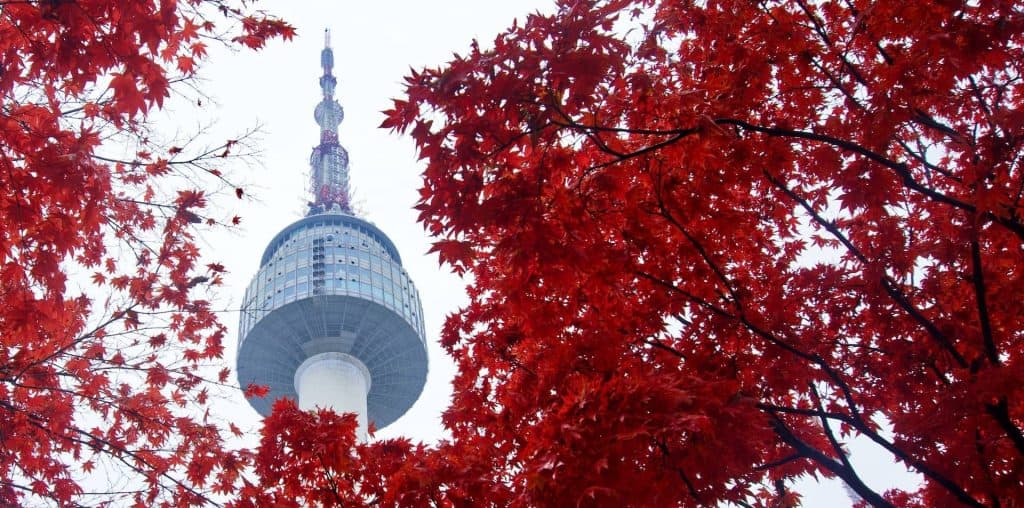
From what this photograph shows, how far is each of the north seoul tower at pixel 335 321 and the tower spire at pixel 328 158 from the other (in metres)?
0.25

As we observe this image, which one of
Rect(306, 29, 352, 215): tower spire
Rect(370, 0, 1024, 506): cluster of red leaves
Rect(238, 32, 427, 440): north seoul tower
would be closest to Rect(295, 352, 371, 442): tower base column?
Rect(238, 32, 427, 440): north seoul tower

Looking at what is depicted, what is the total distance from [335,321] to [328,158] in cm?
1820

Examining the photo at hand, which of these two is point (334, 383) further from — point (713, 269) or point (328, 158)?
point (713, 269)

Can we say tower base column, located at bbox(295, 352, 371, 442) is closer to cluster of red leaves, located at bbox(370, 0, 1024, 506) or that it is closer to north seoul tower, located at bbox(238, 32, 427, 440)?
north seoul tower, located at bbox(238, 32, 427, 440)

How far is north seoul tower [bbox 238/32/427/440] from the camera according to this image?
156 ft

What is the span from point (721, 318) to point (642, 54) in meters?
2.74

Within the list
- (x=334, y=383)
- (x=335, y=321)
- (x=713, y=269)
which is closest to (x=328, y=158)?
(x=335, y=321)

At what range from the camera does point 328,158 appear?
61438 mm

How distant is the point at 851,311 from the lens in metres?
7.14

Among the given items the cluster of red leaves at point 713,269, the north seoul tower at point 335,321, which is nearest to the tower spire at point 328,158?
the north seoul tower at point 335,321

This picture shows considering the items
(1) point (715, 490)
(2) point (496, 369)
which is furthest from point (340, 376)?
(1) point (715, 490)

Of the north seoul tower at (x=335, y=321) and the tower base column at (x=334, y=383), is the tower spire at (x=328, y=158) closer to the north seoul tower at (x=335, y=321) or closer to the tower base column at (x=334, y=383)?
the north seoul tower at (x=335, y=321)

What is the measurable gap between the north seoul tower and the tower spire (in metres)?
0.25

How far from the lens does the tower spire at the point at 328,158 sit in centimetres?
5691
